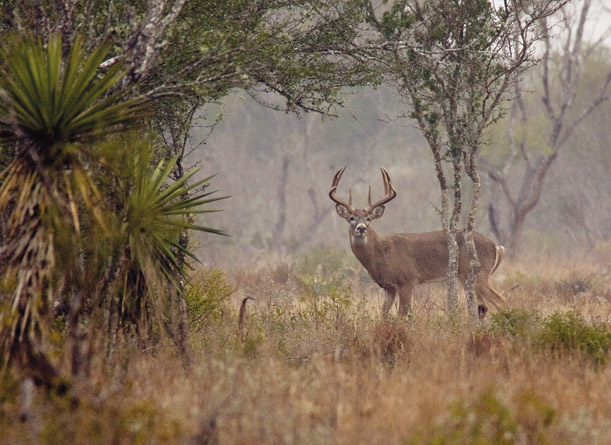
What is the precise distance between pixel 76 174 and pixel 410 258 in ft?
27.4

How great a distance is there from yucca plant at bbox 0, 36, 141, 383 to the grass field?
74cm

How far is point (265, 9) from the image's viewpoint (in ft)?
33.0

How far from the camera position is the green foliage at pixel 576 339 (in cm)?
826

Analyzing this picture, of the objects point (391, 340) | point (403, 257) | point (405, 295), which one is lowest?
point (391, 340)

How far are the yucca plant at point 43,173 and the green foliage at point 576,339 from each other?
5065 mm

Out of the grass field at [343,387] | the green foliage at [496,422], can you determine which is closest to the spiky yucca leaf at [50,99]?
the grass field at [343,387]

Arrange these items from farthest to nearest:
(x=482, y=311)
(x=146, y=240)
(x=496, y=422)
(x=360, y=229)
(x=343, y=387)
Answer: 1. (x=360, y=229)
2. (x=482, y=311)
3. (x=146, y=240)
4. (x=343, y=387)
5. (x=496, y=422)

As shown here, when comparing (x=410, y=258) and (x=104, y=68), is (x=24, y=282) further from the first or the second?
(x=410, y=258)

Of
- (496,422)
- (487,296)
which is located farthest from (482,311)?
(496,422)

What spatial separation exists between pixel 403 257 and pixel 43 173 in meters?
8.56

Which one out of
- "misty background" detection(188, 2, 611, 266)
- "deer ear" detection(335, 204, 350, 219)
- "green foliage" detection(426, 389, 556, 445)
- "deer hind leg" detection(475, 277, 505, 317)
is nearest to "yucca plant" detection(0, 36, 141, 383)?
"green foliage" detection(426, 389, 556, 445)

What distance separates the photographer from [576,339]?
845cm

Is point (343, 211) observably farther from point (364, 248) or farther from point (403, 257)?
point (403, 257)

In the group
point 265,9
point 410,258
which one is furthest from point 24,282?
point 410,258
